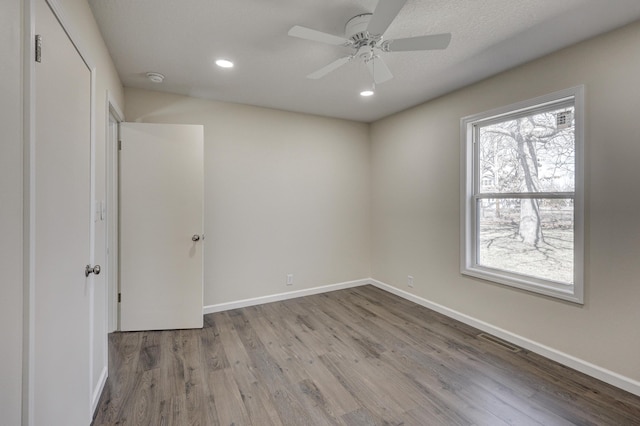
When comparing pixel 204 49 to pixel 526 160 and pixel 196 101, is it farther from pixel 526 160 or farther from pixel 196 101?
pixel 526 160

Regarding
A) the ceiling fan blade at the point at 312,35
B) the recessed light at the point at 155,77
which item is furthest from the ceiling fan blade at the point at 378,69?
the recessed light at the point at 155,77

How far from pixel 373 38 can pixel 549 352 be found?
9.34 feet

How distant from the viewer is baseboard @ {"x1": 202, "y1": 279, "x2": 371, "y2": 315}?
11.3 ft

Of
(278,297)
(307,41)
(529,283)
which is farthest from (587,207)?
(278,297)

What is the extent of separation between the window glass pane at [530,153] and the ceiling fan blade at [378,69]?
4.90ft

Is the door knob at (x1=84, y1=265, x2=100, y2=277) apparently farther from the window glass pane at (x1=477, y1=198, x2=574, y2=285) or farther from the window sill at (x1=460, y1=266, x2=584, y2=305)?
the window glass pane at (x1=477, y1=198, x2=574, y2=285)

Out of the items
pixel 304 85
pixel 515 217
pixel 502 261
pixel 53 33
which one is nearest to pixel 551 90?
pixel 515 217

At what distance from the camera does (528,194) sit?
2.64m

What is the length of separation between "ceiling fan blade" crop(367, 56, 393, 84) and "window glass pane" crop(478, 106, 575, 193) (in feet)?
4.90

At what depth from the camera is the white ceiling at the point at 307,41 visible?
182 centimetres

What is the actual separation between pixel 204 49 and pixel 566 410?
3623 millimetres

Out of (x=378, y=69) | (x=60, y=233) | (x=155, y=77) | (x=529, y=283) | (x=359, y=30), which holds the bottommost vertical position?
(x=529, y=283)

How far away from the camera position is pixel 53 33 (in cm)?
126

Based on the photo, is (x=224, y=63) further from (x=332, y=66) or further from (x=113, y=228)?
(x=113, y=228)
